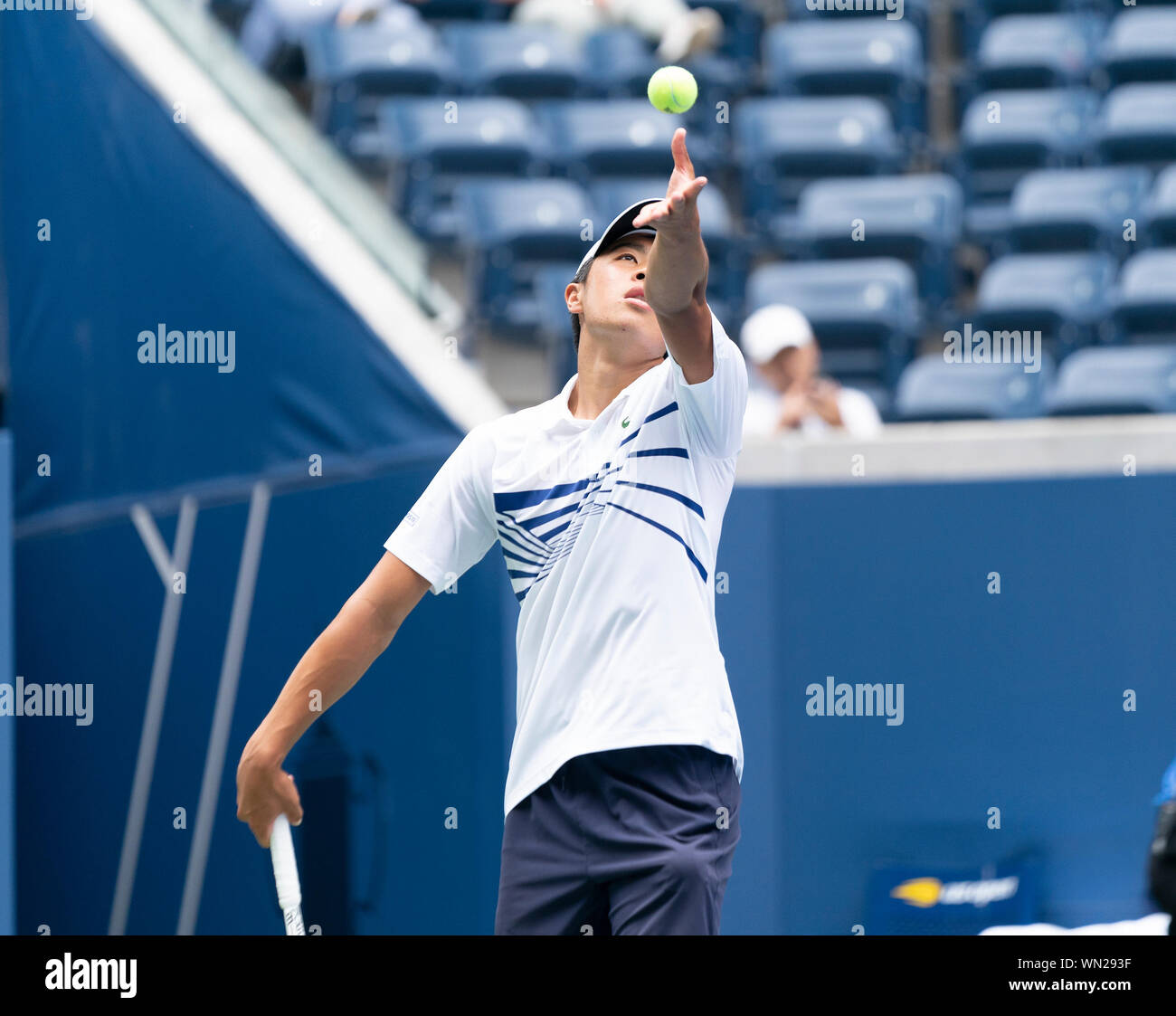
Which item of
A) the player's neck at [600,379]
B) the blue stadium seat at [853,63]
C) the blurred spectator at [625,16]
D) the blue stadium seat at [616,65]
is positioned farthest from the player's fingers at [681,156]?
the blue stadium seat at [853,63]

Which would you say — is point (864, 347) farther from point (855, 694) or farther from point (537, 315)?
point (855, 694)

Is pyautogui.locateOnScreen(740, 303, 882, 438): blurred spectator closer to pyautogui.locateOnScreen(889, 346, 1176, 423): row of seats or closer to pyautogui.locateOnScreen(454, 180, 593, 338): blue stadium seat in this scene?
pyautogui.locateOnScreen(889, 346, 1176, 423): row of seats

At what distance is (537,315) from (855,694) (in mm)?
3130

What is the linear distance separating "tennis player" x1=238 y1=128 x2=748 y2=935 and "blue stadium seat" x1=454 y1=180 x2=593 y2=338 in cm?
439

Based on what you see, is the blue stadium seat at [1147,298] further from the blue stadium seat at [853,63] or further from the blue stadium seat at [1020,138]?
the blue stadium seat at [853,63]

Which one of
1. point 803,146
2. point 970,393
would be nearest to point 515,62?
point 803,146

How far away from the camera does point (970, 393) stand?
6.81 m

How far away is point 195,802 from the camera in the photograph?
573 centimetres

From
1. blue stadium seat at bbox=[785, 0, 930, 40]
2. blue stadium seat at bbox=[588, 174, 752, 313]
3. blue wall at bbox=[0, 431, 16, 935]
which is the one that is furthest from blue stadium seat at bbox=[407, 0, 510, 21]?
blue wall at bbox=[0, 431, 16, 935]

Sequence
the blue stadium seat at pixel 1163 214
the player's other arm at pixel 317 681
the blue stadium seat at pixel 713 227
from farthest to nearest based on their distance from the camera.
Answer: the blue stadium seat at pixel 713 227 < the blue stadium seat at pixel 1163 214 < the player's other arm at pixel 317 681

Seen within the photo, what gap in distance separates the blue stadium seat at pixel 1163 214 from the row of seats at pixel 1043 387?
136 cm

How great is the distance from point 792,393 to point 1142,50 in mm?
4431

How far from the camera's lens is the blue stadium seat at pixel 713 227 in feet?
27.1
